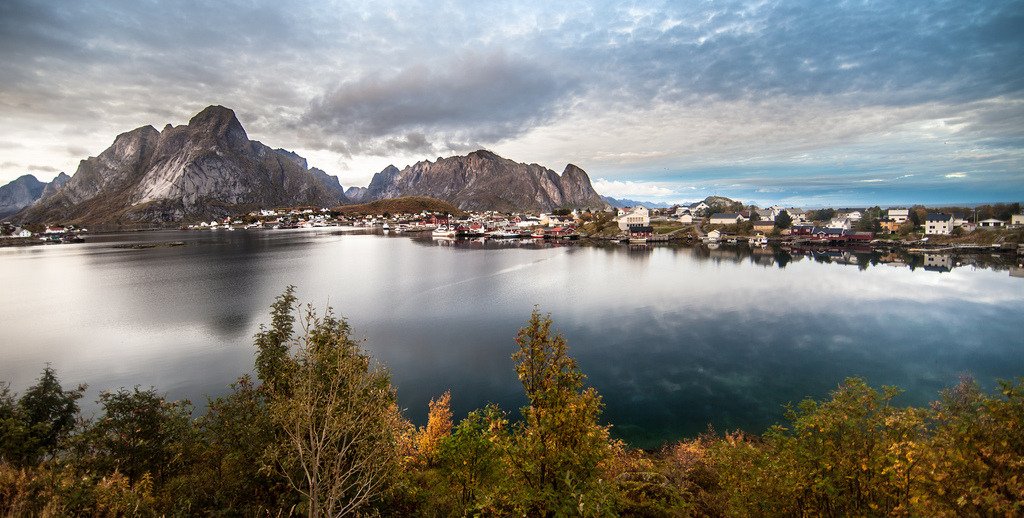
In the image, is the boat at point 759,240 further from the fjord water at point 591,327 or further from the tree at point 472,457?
the tree at point 472,457

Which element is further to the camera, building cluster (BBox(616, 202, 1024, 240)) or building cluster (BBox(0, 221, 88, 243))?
building cluster (BBox(0, 221, 88, 243))

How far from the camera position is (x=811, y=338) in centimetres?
3406

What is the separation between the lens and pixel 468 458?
10953mm

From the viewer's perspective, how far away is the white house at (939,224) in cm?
10150

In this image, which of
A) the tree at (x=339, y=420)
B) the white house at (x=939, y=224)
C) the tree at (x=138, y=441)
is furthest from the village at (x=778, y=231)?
the tree at (x=138, y=441)

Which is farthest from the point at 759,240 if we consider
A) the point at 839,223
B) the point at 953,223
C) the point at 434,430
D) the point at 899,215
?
the point at 434,430

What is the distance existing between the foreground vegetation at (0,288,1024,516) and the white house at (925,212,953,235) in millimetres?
131449

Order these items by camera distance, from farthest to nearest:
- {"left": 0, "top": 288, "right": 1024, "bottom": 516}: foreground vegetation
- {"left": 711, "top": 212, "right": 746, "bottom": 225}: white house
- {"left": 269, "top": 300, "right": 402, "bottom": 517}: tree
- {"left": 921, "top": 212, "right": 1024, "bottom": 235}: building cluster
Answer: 1. {"left": 711, "top": 212, "right": 746, "bottom": 225}: white house
2. {"left": 921, "top": 212, "right": 1024, "bottom": 235}: building cluster
3. {"left": 269, "top": 300, "right": 402, "bottom": 517}: tree
4. {"left": 0, "top": 288, "right": 1024, "bottom": 516}: foreground vegetation

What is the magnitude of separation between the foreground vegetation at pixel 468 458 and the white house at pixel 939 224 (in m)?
131

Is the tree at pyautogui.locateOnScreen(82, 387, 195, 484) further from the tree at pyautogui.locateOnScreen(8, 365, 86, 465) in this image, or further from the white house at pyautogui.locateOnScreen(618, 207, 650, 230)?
the white house at pyautogui.locateOnScreen(618, 207, 650, 230)

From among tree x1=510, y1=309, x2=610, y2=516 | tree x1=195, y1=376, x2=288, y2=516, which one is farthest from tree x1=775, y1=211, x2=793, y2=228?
tree x1=195, y1=376, x2=288, y2=516

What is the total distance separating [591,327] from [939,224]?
119m

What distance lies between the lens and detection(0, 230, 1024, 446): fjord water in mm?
24703

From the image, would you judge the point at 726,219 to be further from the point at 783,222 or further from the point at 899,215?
the point at 899,215
